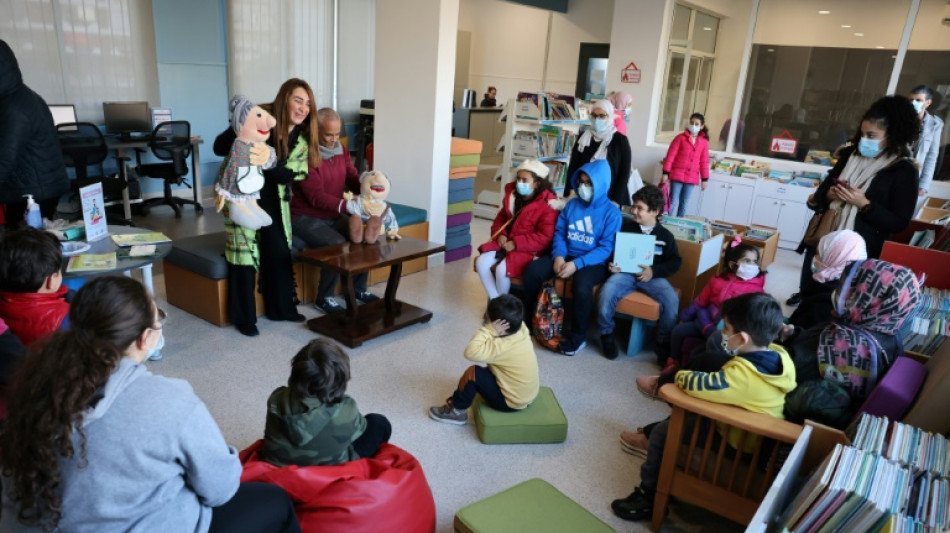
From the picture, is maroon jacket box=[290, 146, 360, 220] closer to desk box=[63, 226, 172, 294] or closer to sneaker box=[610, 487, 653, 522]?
desk box=[63, 226, 172, 294]

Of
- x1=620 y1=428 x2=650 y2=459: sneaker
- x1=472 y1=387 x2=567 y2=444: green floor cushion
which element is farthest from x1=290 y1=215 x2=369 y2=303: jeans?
x1=620 y1=428 x2=650 y2=459: sneaker

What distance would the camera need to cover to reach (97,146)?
5848 millimetres

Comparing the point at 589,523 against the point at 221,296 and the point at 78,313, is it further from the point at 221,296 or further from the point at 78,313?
the point at 221,296

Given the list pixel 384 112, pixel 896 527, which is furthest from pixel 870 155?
pixel 384 112

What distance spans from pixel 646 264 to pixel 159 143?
5046 millimetres

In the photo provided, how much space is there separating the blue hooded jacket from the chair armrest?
1.84m

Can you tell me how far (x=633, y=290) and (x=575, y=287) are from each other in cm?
36

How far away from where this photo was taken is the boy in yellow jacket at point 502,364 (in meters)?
2.78

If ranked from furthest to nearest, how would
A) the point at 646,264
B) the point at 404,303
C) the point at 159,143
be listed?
the point at 159,143 < the point at 404,303 < the point at 646,264

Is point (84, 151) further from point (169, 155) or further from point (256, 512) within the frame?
point (256, 512)

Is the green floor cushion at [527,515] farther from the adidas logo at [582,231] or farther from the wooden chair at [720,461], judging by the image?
the adidas logo at [582,231]

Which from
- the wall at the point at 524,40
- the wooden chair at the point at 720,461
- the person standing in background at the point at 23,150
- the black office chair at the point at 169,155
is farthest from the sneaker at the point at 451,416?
the wall at the point at 524,40

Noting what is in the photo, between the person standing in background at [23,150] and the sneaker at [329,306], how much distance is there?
5.37 feet

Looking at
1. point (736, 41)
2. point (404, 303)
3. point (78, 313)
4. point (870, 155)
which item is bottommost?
point (404, 303)
